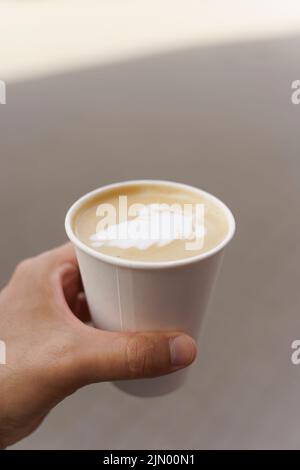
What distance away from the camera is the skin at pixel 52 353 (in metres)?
0.47

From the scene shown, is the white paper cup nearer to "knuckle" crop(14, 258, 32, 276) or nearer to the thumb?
the thumb

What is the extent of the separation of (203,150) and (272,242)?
21cm

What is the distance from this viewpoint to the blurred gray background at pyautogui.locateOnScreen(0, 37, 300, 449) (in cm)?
74

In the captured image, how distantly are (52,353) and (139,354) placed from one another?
90 mm

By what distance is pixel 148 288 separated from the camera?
0.44 meters

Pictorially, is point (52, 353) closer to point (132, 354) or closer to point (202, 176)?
point (132, 354)

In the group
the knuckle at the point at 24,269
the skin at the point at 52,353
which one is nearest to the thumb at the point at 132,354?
the skin at the point at 52,353

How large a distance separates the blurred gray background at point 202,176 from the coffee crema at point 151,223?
1.04ft

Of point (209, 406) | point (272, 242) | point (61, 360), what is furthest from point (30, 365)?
point (272, 242)

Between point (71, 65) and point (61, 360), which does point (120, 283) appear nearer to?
point (61, 360)

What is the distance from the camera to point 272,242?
0.86 m

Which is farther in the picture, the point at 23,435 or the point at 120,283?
the point at 23,435

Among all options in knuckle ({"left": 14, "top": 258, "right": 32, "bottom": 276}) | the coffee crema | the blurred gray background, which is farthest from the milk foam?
the blurred gray background

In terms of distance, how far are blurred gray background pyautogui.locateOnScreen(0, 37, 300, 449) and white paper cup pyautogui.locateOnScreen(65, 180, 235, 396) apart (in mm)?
272
